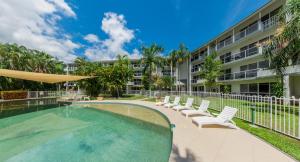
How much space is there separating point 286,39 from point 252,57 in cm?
1302

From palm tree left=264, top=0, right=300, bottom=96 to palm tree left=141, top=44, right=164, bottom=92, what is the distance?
2567 centimetres

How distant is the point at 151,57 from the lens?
36.4 m

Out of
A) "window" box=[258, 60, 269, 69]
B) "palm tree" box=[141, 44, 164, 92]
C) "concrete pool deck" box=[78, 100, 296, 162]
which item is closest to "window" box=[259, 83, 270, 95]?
"window" box=[258, 60, 269, 69]

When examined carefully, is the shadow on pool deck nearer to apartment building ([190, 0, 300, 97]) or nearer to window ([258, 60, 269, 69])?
apartment building ([190, 0, 300, 97])

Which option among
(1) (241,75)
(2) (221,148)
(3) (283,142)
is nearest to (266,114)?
(3) (283,142)

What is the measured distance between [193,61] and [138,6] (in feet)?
58.6

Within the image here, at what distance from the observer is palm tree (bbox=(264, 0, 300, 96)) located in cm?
949

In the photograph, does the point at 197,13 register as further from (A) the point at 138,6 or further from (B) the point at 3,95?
(B) the point at 3,95

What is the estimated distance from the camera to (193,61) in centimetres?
4153

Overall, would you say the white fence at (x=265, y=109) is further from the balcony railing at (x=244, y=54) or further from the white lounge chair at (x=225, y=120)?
the balcony railing at (x=244, y=54)

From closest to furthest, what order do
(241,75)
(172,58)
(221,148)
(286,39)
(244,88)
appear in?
(221,148) < (286,39) < (241,75) < (244,88) < (172,58)

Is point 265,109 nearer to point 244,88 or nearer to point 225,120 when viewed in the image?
point 225,120

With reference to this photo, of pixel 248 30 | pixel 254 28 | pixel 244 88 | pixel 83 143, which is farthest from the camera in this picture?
pixel 244 88

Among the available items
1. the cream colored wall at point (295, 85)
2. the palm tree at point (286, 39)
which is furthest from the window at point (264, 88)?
the palm tree at point (286, 39)
